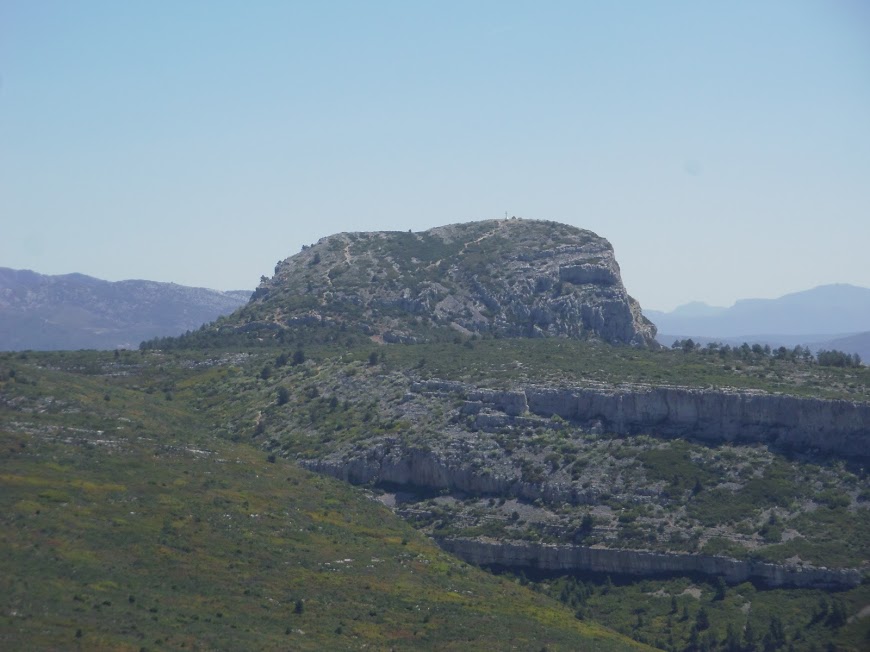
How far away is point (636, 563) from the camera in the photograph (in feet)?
334

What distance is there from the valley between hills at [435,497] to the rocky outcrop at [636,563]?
18 centimetres

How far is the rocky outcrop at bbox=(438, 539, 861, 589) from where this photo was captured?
3743 inches

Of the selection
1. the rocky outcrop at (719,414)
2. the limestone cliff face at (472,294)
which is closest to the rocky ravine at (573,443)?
the rocky outcrop at (719,414)

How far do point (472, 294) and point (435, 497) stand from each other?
70521 mm

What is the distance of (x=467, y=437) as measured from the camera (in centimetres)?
11994

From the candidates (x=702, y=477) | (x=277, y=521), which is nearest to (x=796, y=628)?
(x=702, y=477)

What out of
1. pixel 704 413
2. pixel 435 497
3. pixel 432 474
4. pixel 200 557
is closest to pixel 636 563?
pixel 704 413

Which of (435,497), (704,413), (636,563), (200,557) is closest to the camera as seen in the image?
(200,557)

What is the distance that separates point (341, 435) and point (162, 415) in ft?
61.9

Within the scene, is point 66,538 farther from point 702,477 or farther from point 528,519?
point 702,477

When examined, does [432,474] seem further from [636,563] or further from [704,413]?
[704,413]

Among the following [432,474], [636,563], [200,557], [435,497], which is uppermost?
[432,474]

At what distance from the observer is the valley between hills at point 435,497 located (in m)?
72.0

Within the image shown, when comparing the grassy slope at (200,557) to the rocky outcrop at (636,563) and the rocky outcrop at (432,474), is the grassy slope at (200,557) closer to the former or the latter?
the rocky outcrop at (636,563)
